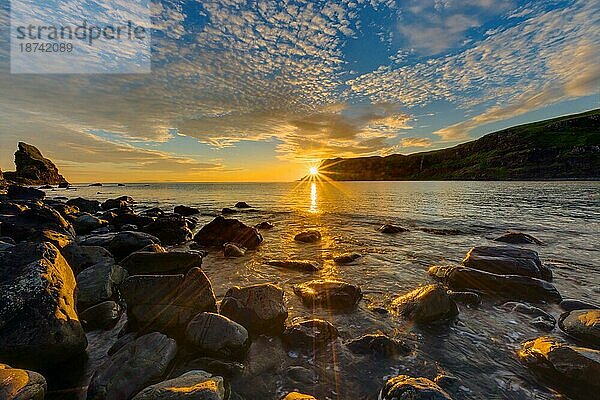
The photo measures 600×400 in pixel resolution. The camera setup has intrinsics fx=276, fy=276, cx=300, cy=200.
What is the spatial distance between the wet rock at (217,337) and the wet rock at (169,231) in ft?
48.2

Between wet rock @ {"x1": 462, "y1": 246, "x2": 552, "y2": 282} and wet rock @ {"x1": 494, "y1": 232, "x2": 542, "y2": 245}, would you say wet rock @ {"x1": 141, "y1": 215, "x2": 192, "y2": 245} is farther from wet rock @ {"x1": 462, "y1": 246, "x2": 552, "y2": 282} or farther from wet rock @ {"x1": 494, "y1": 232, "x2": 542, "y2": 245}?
wet rock @ {"x1": 494, "y1": 232, "x2": 542, "y2": 245}

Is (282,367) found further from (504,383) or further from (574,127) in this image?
(574,127)

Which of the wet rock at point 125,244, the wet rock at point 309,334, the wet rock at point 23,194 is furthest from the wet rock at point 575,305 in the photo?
the wet rock at point 23,194

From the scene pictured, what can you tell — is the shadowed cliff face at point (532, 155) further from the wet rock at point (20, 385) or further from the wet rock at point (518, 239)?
the wet rock at point (20, 385)

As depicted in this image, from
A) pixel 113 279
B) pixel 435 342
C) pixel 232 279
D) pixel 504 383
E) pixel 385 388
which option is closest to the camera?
pixel 385 388

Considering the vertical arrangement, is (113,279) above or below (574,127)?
below

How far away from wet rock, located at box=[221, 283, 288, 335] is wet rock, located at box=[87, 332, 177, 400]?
6.20 feet

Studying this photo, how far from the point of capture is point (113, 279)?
9.62 metres

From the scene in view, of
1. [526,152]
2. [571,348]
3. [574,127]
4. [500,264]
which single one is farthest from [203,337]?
[574,127]

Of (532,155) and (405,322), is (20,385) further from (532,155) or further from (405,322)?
(532,155)

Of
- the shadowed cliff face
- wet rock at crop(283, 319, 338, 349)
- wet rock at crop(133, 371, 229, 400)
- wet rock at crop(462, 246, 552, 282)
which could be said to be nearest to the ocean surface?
wet rock at crop(283, 319, 338, 349)

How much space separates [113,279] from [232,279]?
4.35 metres

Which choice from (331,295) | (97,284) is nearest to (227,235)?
(97,284)

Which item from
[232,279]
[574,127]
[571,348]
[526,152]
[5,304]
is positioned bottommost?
[232,279]
